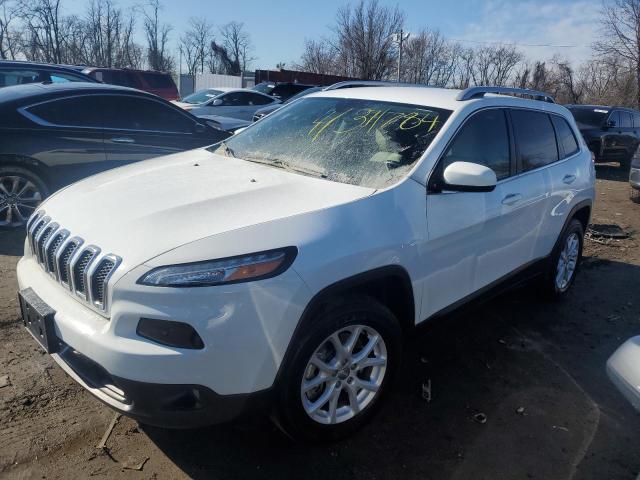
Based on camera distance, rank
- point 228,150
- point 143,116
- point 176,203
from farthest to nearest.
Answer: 1. point 143,116
2. point 228,150
3. point 176,203

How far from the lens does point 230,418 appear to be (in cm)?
218

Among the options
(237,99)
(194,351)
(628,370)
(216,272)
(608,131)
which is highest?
(237,99)

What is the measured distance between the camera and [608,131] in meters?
13.4

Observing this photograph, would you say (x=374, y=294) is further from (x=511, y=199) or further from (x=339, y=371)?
(x=511, y=199)

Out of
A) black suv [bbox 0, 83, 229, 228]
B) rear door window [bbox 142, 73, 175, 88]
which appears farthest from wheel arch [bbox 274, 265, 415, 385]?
rear door window [bbox 142, 73, 175, 88]

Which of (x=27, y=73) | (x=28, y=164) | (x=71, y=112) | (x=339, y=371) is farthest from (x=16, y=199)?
(x=27, y=73)

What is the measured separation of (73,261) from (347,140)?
1.71 meters

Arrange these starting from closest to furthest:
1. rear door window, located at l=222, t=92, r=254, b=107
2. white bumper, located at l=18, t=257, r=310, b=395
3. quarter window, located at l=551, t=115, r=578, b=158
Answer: white bumper, located at l=18, t=257, r=310, b=395
quarter window, located at l=551, t=115, r=578, b=158
rear door window, located at l=222, t=92, r=254, b=107

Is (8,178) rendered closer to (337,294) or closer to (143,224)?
(143,224)

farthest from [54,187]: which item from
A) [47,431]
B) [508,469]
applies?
[508,469]

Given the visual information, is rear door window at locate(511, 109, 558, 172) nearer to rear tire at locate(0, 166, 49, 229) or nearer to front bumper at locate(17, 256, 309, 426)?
front bumper at locate(17, 256, 309, 426)

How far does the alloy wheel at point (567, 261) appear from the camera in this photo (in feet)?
15.3

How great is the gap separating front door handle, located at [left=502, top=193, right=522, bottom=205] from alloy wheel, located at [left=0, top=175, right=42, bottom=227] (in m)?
4.67

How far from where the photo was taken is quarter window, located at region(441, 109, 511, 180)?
10.3 feet
